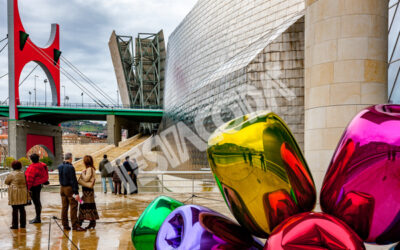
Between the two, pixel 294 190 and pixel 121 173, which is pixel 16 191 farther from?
pixel 294 190

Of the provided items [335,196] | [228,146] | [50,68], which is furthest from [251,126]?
[50,68]

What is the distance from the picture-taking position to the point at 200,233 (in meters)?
1.72

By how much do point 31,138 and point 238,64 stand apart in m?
37.0

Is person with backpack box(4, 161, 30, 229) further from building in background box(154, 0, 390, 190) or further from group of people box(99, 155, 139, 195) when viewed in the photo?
group of people box(99, 155, 139, 195)

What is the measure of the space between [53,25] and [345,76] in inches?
2084

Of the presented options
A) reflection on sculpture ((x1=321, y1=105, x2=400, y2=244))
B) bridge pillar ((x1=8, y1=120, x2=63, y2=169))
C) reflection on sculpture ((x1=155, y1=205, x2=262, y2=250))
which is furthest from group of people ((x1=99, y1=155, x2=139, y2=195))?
bridge pillar ((x1=8, y1=120, x2=63, y2=169))

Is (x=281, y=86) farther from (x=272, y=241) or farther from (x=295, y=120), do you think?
(x=272, y=241)

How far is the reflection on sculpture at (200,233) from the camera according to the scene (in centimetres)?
171

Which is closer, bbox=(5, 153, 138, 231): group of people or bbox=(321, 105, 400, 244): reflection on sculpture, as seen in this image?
bbox=(321, 105, 400, 244): reflection on sculpture

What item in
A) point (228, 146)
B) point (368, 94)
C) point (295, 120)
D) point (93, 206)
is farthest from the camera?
point (295, 120)

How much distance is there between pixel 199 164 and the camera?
18016 mm

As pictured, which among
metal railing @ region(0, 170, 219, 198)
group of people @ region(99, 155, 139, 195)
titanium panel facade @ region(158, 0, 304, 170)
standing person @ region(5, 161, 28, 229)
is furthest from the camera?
titanium panel facade @ region(158, 0, 304, 170)

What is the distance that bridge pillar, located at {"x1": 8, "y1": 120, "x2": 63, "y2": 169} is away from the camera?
129ft

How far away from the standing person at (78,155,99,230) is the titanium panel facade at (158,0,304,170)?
7.43 meters
